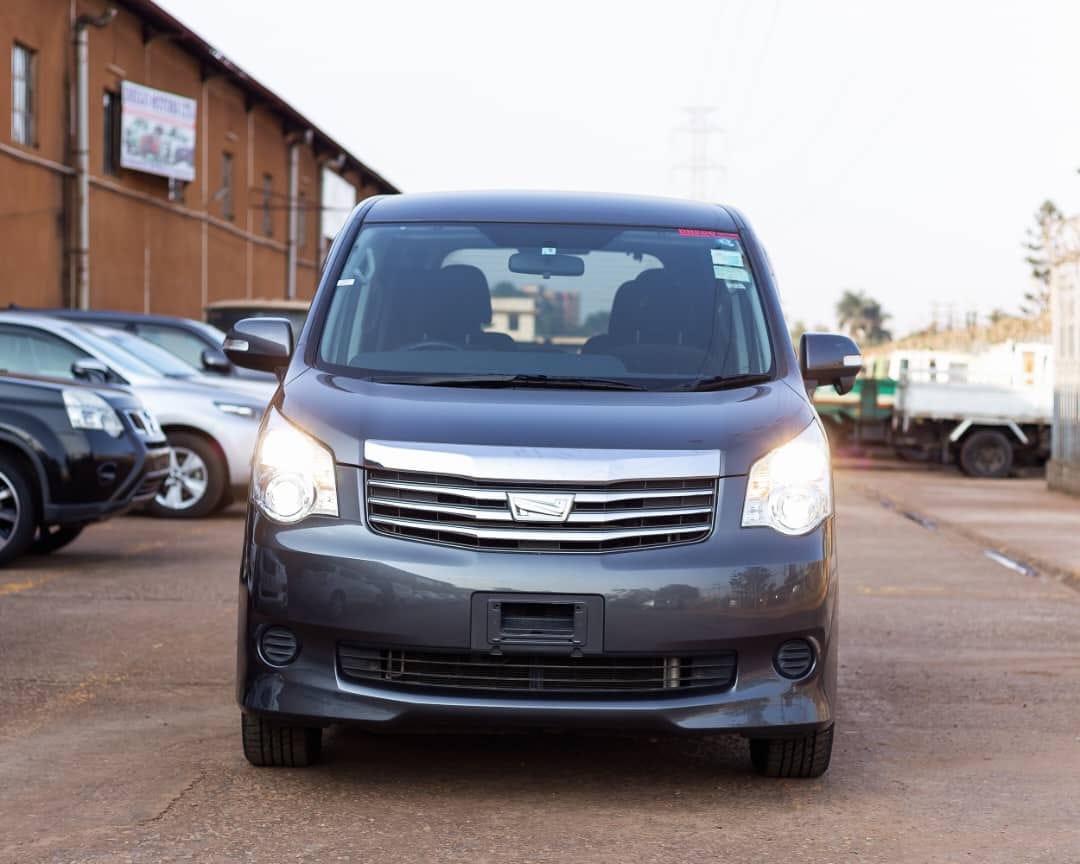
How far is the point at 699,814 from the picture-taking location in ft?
17.1

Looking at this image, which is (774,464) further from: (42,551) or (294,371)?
(42,551)

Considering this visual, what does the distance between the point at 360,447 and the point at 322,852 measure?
1.21 metres

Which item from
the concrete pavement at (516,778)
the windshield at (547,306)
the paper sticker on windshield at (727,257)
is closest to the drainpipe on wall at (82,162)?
the concrete pavement at (516,778)

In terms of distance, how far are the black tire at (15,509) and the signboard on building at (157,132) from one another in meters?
22.0

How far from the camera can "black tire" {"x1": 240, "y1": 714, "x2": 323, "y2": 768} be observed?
5.57 metres

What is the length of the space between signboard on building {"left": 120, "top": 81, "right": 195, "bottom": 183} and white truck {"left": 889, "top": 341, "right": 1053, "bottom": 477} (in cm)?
1428

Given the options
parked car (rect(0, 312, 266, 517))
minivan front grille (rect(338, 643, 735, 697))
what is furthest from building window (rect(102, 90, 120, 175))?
minivan front grille (rect(338, 643, 735, 697))

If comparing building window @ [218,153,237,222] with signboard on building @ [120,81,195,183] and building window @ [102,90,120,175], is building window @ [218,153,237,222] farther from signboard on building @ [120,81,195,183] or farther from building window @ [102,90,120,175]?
building window @ [102,90,120,175]

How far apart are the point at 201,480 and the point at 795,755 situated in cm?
→ 1039

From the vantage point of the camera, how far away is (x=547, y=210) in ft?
21.7

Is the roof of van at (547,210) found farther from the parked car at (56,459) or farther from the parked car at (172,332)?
the parked car at (172,332)

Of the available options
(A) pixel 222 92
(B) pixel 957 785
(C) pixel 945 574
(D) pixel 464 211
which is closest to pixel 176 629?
(D) pixel 464 211

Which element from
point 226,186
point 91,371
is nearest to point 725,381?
point 91,371

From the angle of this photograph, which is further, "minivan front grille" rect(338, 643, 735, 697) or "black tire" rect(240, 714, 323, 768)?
"black tire" rect(240, 714, 323, 768)
